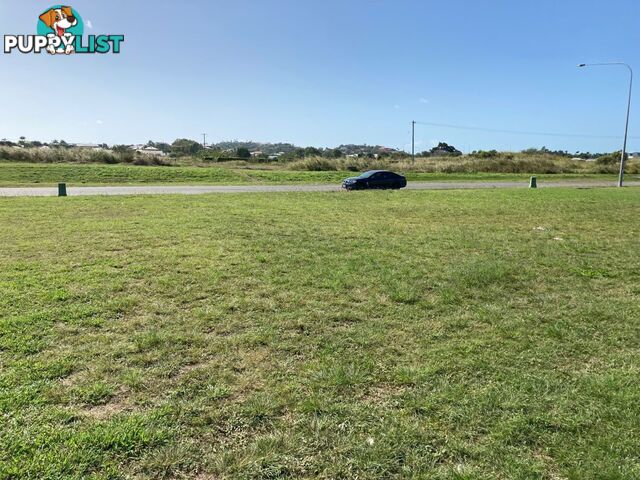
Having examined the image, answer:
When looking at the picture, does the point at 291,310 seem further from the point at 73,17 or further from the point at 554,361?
the point at 73,17

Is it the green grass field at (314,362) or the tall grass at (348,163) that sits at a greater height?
the tall grass at (348,163)

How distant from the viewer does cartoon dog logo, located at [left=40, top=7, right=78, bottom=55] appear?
17562 mm

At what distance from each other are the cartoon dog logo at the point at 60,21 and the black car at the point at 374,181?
15.2 m

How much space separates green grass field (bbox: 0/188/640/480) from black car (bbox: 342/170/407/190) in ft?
58.6

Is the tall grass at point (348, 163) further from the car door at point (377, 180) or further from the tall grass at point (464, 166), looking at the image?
the car door at point (377, 180)

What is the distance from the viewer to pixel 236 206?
48.4 feet

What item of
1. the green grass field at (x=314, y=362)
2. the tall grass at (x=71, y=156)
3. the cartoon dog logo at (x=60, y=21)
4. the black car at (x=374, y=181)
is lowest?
the green grass field at (x=314, y=362)

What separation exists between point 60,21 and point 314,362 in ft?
66.6

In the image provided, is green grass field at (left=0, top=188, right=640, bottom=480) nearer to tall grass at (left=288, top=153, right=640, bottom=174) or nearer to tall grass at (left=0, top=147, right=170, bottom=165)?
tall grass at (left=0, top=147, right=170, bottom=165)

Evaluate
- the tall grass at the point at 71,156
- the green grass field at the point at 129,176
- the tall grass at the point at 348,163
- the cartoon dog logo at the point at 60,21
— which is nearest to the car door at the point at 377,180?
the green grass field at the point at 129,176

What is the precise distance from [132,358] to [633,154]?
109 meters

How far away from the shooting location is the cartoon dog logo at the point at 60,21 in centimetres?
1756

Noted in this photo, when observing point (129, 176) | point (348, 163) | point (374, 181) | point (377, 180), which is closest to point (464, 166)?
point (348, 163)

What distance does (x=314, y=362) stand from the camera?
12.3 ft
